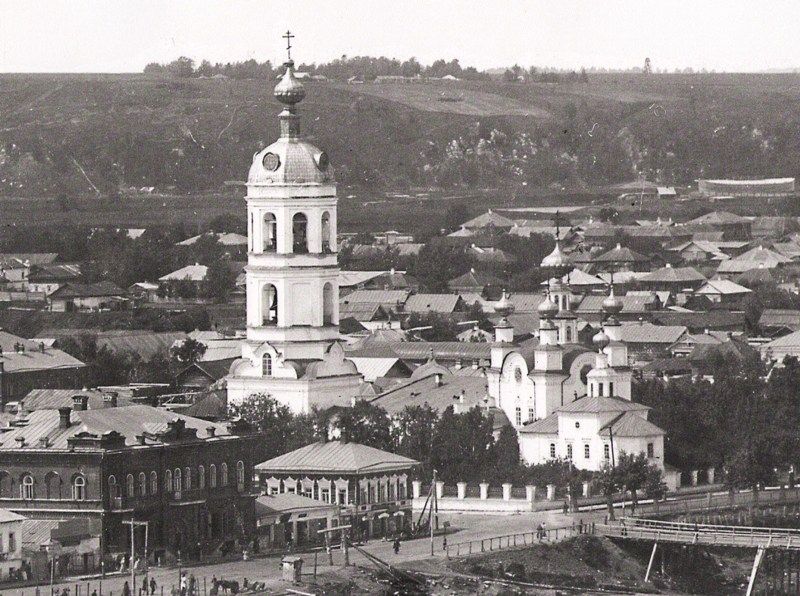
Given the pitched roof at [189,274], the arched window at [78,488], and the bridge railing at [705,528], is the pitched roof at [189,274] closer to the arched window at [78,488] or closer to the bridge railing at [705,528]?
the bridge railing at [705,528]

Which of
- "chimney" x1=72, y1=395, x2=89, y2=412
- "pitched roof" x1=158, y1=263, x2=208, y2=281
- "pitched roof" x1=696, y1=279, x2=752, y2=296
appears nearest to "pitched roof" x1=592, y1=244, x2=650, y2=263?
"pitched roof" x1=696, y1=279, x2=752, y2=296

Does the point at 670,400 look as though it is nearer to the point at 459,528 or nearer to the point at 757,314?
the point at 459,528

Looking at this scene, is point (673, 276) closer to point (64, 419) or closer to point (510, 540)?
point (510, 540)

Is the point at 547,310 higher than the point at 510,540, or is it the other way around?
the point at 547,310

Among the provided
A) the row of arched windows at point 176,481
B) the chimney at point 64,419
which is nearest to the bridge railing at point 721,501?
the row of arched windows at point 176,481

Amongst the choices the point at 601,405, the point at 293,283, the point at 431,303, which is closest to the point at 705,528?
the point at 601,405
